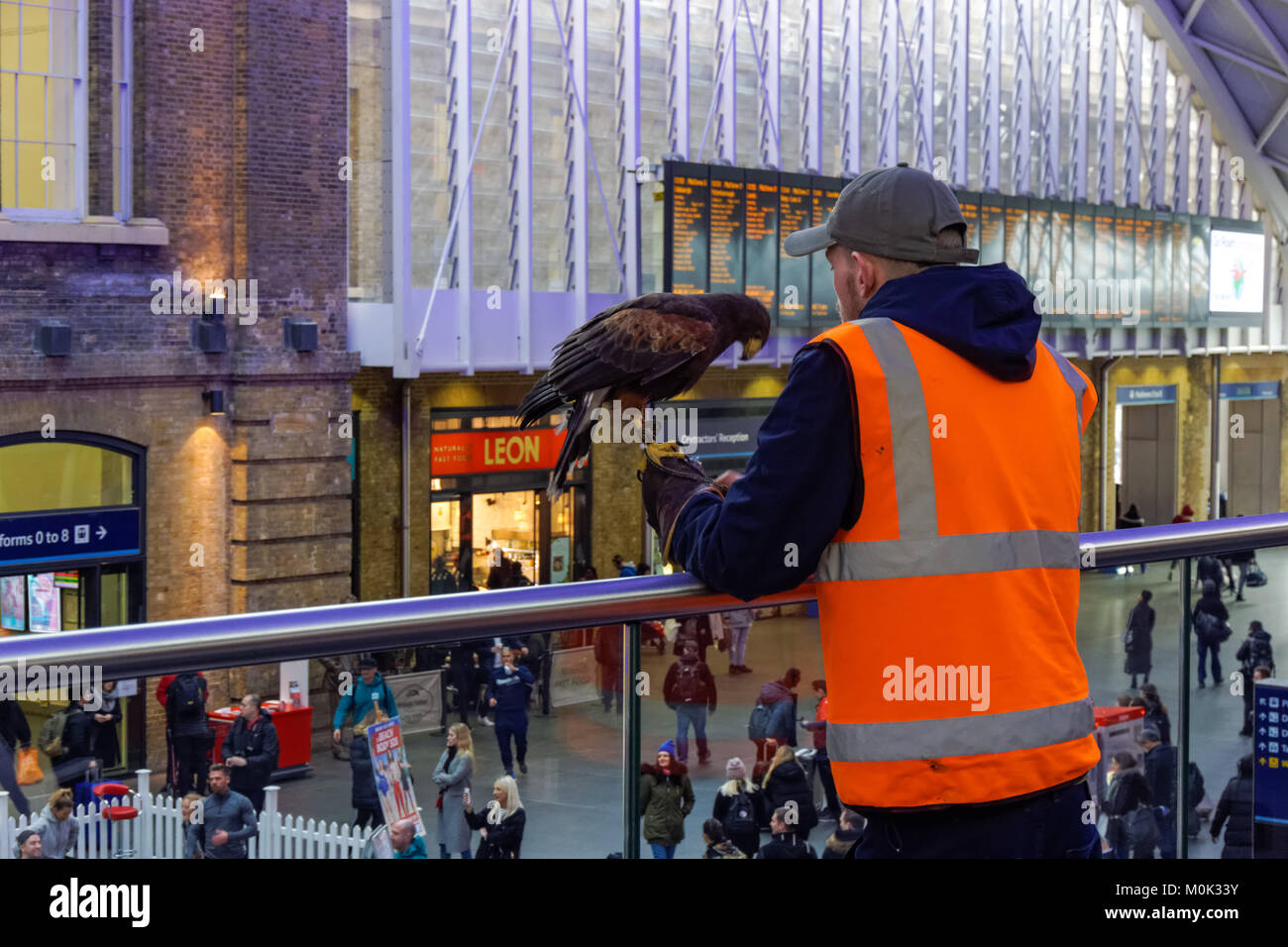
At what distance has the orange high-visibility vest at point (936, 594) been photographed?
2.74m

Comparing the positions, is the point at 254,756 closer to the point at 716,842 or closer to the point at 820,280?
the point at 716,842

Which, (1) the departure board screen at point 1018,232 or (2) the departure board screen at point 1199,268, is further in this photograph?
(2) the departure board screen at point 1199,268

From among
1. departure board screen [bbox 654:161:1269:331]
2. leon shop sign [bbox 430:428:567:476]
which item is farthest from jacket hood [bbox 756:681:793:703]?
leon shop sign [bbox 430:428:567:476]

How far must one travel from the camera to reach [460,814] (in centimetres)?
299

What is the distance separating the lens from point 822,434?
2721mm

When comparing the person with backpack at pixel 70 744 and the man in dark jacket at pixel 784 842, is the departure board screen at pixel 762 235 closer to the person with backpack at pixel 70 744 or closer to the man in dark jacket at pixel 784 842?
the man in dark jacket at pixel 784 842

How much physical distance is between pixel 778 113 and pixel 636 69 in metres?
3.55

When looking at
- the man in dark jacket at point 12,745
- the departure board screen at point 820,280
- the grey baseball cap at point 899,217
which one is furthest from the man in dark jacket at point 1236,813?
the departure board screen at point 820,280

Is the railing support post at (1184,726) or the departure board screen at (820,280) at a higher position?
the departure board screen at (820,280)

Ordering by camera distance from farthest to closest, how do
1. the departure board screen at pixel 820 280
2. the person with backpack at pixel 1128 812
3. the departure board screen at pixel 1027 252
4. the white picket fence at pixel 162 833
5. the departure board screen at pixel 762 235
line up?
the departure board screen at pixel 820 280, the departure board screen at pixel 762 235, the departure board screen at pixel 1027 252, the person with backpack at pixel 1128 812, the white picket fence at pixel 162 833

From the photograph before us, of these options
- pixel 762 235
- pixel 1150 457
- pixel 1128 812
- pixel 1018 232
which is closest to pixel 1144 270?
pixel 1018 232

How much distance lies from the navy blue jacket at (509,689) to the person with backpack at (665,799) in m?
0.41

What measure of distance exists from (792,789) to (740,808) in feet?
0.48
